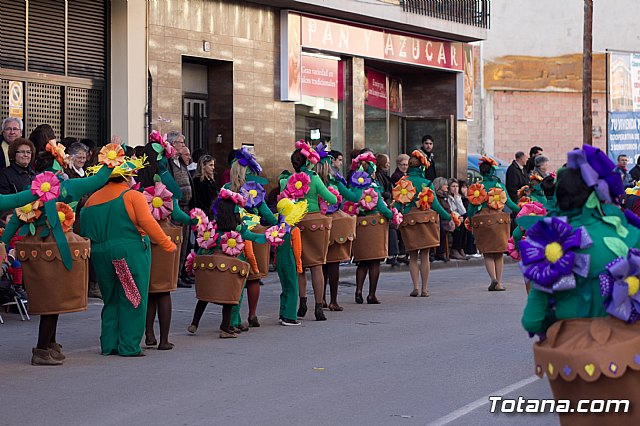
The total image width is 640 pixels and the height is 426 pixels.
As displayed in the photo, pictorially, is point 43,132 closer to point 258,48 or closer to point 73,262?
point 73,262

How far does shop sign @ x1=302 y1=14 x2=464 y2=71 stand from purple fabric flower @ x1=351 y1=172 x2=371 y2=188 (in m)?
8.94

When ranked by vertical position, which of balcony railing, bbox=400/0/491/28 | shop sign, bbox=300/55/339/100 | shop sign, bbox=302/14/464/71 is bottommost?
shop sign, bbox=300/55/339/100

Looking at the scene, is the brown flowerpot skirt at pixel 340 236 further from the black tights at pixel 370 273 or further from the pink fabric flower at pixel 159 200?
the pink fabric flower at pixel 159 200

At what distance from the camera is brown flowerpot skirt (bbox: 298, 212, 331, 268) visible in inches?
560

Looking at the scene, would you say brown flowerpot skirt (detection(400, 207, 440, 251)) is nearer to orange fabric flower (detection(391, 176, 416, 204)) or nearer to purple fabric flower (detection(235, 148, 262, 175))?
orange fabric flower (detection(391, 176, 416, 204))

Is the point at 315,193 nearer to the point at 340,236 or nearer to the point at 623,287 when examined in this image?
the point at 340,236

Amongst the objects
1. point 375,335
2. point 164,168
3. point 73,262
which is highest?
point 164,168

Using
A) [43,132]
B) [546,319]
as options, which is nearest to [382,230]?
[43,132]

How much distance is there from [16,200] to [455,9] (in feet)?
67.3

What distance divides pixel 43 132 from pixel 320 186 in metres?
3.31

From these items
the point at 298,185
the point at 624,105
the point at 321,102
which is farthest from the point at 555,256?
the point at 624,105

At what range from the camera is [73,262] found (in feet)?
34.7

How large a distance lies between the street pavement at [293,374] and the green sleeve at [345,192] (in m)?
1.48

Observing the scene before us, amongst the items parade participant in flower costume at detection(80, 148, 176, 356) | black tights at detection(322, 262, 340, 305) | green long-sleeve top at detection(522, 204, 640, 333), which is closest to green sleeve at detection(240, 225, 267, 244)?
parade participant in flower costume at detection(80, 148, 176, 356)
